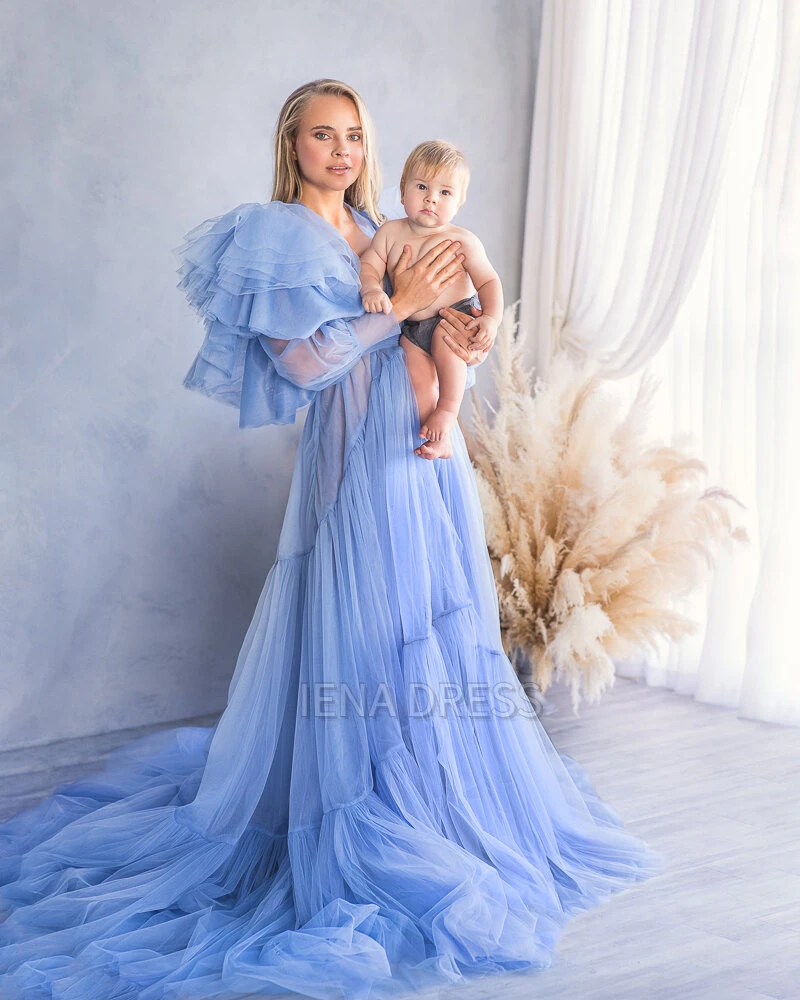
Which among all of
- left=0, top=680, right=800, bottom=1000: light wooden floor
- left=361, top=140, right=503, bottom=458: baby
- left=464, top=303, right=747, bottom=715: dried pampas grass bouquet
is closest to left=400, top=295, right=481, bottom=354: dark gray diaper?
left=361, top=140, right=503, bottom=458: baby

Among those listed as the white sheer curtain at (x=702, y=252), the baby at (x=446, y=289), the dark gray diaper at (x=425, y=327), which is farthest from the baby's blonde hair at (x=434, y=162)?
the white sheer curtain at (x=702, y=252)

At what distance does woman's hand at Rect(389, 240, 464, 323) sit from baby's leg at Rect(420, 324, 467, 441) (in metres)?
0.07

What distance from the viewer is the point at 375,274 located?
1.95 m

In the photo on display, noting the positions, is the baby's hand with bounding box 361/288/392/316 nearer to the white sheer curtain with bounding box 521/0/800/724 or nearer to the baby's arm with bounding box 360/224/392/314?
the baby's arm with bounding box 360/224/392/314

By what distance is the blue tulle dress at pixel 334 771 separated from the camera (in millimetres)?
1702

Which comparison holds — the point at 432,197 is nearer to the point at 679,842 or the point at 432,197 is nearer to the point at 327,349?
the point at 327,349

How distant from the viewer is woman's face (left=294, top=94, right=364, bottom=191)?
1.92 m

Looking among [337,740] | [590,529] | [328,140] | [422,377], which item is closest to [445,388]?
[422,377]

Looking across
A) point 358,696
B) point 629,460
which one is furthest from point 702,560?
point 358,696

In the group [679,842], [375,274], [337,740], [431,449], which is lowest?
[679,842]

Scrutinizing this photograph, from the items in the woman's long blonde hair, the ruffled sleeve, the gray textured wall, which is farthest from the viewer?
the gray textured wall

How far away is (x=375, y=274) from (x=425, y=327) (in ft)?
0.46

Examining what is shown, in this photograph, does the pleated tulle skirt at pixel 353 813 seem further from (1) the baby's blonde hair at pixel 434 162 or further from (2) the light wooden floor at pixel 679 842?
(1) the baby's blonde hair at pixel 434 162

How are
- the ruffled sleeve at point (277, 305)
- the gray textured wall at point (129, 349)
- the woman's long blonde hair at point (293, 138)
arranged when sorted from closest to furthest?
the ruffled sleeve at point (277, 305) < the woman's long blonde hair at point (293, 138) < the gray textured wall at point (129, 349)
